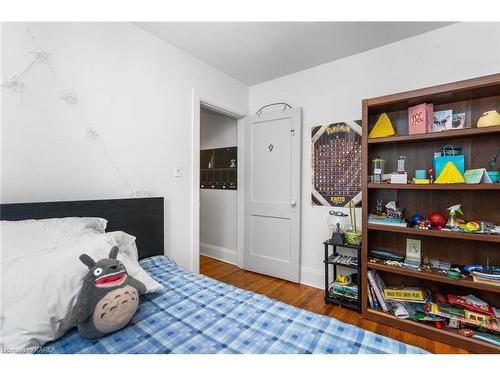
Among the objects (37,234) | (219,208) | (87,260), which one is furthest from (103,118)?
(219,208)

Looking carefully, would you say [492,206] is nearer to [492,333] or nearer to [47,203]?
[492,333]

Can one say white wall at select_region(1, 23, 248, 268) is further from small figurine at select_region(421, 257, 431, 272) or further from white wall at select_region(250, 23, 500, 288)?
small figurine at select_region(421, 257, 431, 272)

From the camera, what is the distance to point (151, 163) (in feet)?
6.47

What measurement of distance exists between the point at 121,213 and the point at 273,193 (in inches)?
66.5

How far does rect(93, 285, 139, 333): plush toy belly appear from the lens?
0.88 metres

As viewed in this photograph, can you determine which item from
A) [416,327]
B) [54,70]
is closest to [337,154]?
[416,327]

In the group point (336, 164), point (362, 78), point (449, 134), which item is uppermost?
point (362, 78)

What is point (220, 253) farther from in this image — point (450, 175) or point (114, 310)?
point (450, 175)

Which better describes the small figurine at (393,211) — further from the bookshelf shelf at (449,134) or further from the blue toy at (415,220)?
the bookshelf shelf at (449,134)

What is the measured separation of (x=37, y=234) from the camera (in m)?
1.10

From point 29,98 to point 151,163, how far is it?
2.75 ft

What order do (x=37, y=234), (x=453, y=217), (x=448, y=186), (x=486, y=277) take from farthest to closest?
(x=453, y=217) → (x=448, y=186) → (x=486, y=277) → (x=37, y=234)
